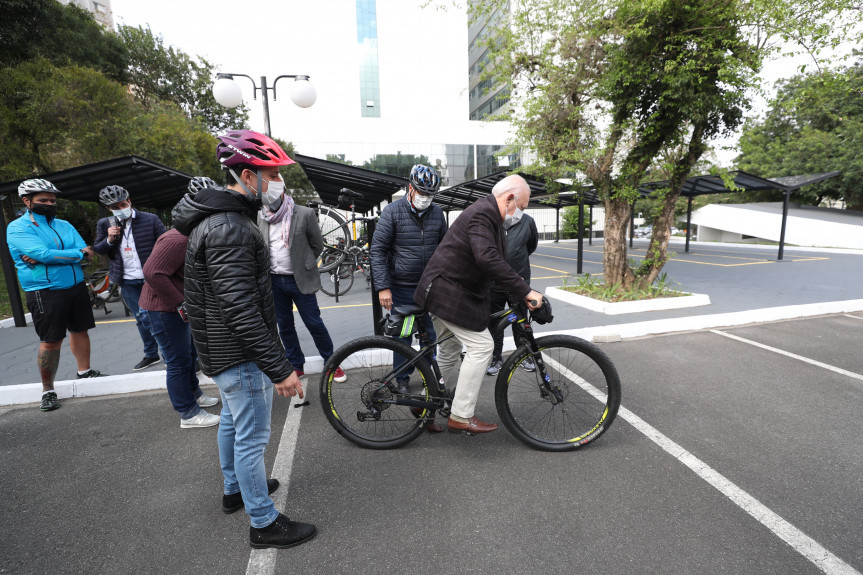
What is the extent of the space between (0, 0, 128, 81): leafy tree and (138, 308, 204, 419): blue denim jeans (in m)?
16.2

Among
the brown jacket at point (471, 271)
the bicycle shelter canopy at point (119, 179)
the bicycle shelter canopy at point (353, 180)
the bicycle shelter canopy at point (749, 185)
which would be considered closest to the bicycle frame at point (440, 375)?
the brown jacket at point (471, 271)

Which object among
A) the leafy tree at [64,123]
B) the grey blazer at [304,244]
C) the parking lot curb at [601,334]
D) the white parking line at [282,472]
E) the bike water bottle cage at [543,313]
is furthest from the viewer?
the leafy tree at [64,123]

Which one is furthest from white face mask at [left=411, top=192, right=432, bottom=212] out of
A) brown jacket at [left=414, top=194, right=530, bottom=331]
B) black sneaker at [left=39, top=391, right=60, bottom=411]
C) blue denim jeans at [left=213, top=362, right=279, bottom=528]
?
black sneaker at [left=39, top=391, right=60, bottom=411]

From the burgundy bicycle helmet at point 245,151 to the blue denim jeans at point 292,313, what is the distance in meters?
1.91

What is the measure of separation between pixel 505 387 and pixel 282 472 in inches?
63.7

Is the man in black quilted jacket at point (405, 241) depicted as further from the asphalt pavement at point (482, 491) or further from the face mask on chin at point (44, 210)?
the face mask on chin at point (44, 210)

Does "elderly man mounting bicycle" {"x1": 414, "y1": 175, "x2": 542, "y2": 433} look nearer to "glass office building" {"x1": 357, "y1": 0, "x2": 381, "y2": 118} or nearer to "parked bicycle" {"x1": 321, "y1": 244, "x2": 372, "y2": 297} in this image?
"parked bicycle" {"x1": 321, "y1": 244, "x2": 372, "y2": 297}

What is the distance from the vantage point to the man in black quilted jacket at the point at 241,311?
1.78 m

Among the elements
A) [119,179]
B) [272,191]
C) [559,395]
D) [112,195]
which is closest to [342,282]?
[119,179]

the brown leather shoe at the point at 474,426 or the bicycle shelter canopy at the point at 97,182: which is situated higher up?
the bicycle shelter canopy at the point at 97,182

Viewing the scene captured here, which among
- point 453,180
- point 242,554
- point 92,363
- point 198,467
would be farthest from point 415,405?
point 453,180

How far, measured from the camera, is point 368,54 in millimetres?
53125

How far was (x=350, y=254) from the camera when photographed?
9.70m

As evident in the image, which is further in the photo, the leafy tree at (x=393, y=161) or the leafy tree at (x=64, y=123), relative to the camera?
the leafy tree at (x=393, y=161)
